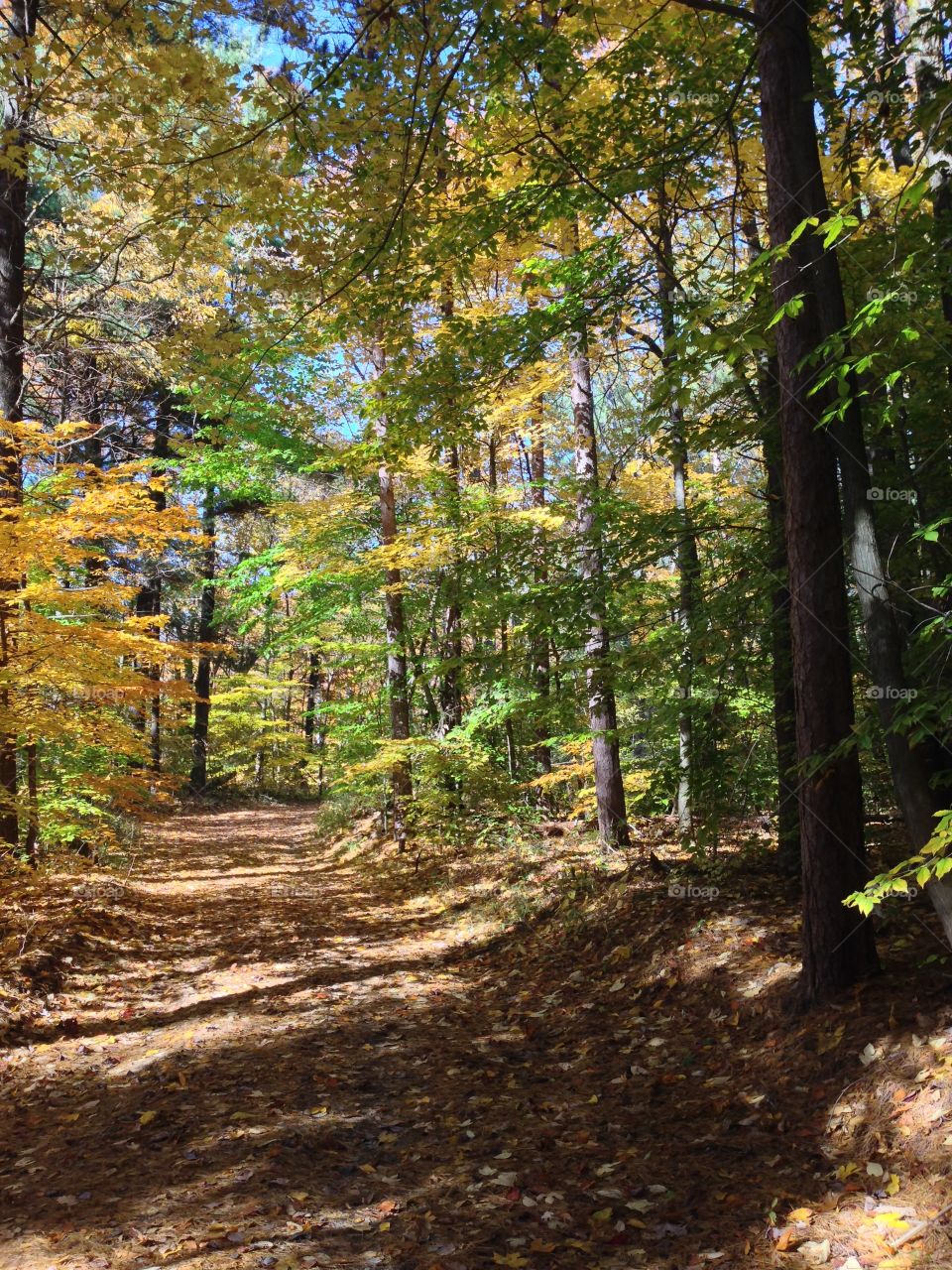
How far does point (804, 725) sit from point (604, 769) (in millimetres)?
5033

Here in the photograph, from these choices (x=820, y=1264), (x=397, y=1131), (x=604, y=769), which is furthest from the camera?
(x=604, y=769)

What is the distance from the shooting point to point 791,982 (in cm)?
452

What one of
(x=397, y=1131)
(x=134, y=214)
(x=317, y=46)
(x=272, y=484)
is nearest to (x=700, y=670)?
(x=397, y=1131)

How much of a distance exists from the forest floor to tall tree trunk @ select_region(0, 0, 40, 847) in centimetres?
112

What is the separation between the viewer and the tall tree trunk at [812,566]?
4.02 m

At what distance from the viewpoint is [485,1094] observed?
443 centimetres

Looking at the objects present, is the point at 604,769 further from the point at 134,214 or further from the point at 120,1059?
the point at 134,214
